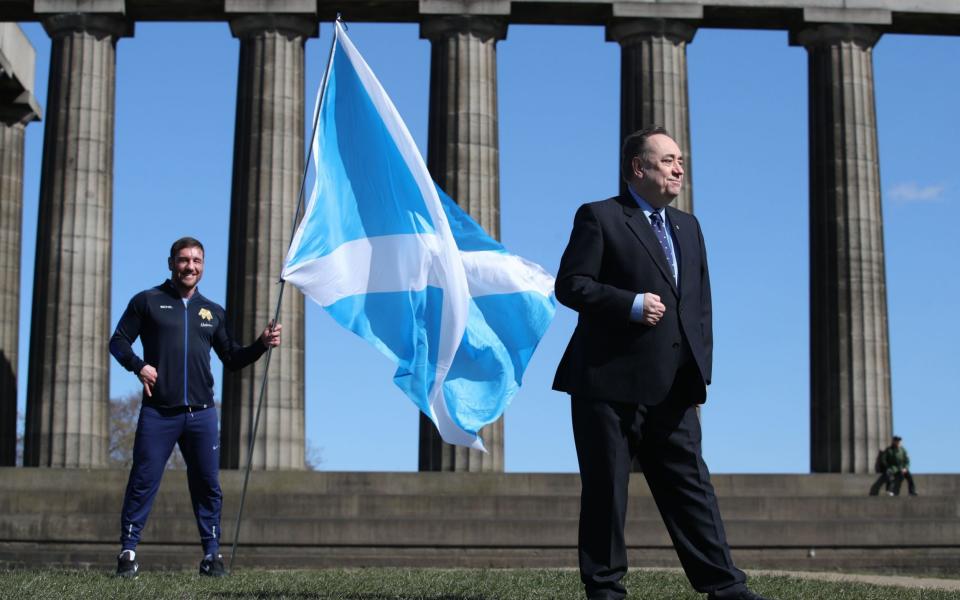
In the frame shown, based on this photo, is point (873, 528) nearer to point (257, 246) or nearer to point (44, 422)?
point (257, 246)

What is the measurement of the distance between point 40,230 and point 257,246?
535 centimetres

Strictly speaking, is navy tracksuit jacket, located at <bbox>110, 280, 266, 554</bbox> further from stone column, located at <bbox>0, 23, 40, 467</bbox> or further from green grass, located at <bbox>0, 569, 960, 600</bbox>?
stone column, located at <bbox>0, 23, 40, 467</bbox>

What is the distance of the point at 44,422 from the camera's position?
115 feet

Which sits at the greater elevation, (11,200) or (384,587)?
(11,200)

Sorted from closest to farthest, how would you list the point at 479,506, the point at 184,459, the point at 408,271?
the point at 408,271, the point at 184,459, the point at 479,506

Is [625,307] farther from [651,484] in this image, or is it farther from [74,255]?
[74,255]

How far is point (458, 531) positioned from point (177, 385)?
1060cm

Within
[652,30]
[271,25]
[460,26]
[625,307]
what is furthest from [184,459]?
[652,30]

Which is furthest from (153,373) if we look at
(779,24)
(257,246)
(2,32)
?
(2,32)

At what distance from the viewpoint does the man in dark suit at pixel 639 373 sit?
29.6 ft

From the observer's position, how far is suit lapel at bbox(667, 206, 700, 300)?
369 inches

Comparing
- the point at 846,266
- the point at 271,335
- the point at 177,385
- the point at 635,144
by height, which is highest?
the point at 846,266

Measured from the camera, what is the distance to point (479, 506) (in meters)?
26.3

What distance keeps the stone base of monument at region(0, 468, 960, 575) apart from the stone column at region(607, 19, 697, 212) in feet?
38.3
